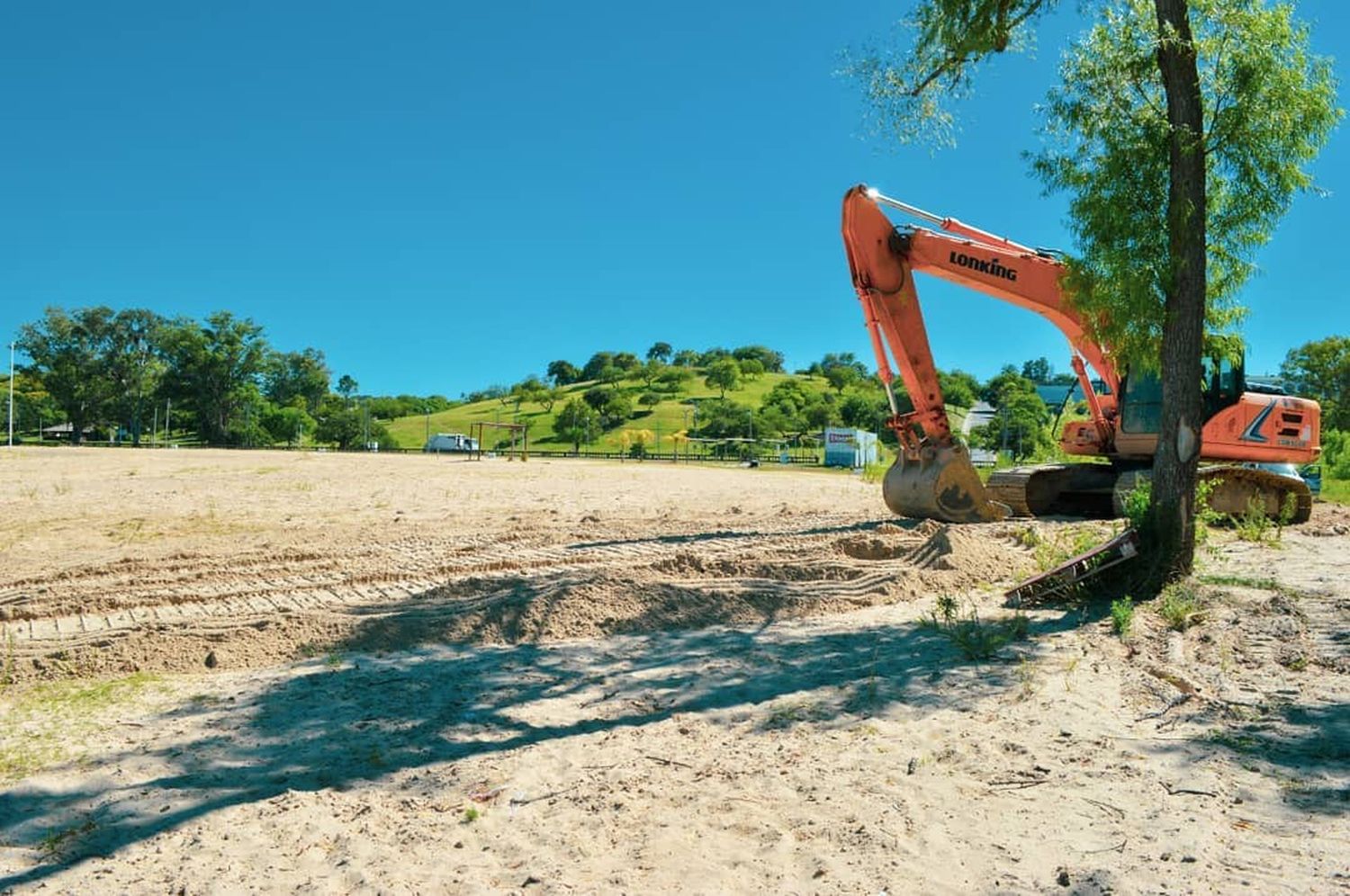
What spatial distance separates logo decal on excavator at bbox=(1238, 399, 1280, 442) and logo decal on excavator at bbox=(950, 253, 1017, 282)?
Result: 3.95 m

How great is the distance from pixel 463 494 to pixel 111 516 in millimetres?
6944

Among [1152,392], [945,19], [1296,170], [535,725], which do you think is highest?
[945,19]

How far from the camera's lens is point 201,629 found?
20.4 ft

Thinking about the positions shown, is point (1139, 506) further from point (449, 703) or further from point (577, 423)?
point (577, 423)

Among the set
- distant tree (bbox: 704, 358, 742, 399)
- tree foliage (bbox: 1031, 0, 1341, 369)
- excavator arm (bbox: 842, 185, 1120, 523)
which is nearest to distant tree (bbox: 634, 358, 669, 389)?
distant tree (bbox: 704, 358, 742, 399)

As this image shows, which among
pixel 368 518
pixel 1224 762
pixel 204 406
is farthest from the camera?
pixel 204 406

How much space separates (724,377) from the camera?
136500 millimetres

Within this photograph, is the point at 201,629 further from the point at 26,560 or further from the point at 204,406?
the point at 204,406

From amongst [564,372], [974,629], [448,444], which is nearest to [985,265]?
[974,629]

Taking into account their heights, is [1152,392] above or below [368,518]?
above

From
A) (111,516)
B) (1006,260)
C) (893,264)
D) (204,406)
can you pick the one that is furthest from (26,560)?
(204,406)

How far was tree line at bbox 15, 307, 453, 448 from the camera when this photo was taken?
9500 centimetres

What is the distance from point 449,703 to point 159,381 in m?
107

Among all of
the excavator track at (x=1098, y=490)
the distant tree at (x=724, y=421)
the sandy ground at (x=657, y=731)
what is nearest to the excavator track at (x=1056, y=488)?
the excavator track at (x=1098, y=490)
